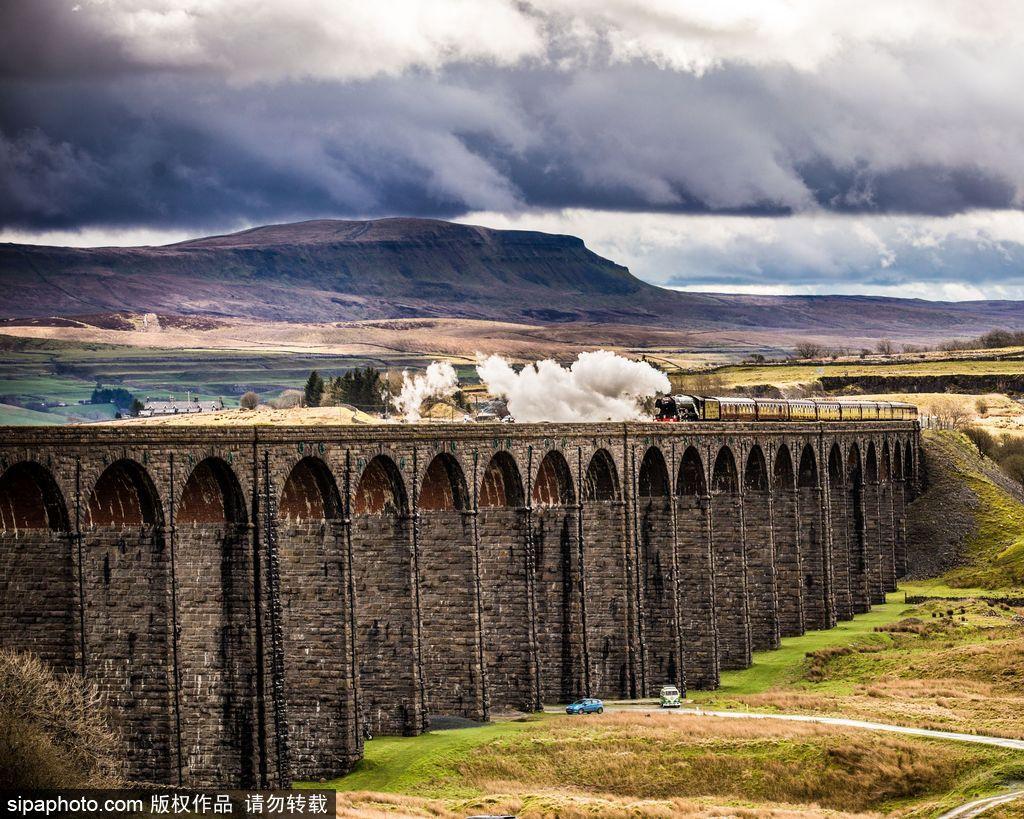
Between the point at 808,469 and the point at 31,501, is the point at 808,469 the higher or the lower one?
the lower one

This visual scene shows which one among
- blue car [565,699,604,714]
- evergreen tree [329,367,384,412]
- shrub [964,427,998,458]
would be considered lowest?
blue car [565,699,604,714]

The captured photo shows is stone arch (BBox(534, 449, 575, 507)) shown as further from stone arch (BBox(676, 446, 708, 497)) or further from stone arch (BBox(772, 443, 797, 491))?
stone arch (BBox(772, 443, 797, 491))

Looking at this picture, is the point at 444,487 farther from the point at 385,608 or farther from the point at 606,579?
the point at 606,579

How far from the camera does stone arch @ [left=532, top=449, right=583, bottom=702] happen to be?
215ft

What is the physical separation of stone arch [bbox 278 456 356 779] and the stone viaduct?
68mm

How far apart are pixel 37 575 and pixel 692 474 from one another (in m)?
38.2

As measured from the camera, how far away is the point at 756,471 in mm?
84688

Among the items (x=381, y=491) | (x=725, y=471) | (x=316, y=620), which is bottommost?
(x=316, y=620)

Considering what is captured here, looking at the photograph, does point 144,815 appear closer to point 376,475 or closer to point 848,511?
point 376,475

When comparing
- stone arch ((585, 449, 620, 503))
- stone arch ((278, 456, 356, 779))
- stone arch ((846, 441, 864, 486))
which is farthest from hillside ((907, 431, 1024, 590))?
stone arch ((278, 456, 356, 779))

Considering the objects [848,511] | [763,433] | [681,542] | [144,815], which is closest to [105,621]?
[144,815]

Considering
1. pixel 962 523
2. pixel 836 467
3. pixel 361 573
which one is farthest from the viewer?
pixel 962 523

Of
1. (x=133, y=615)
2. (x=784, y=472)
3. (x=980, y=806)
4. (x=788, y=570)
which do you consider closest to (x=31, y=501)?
(x=133, y=615)

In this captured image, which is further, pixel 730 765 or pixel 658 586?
pixel 658 586
